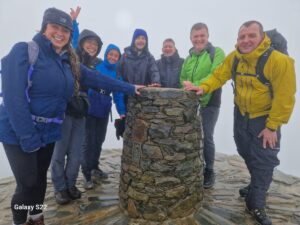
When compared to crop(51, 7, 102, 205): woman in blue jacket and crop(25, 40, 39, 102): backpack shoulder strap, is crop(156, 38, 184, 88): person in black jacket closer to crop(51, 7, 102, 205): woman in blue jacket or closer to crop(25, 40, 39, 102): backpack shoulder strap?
crop(51, 7, 102, 205): woman in blue jacket

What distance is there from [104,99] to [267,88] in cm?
284

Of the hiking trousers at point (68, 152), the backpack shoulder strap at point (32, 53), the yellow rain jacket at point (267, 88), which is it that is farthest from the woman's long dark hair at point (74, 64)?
the yellow rain jacket at point (267, 88)

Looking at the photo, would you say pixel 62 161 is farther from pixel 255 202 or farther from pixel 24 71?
pixel 255 202

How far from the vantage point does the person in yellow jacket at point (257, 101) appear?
3.41 meters

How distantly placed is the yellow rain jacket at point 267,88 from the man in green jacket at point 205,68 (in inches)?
17.1

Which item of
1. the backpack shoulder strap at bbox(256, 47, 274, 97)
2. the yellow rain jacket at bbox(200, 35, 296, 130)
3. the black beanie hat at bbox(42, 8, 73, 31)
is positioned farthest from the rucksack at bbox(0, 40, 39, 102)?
the backpack shoulder strap at bbox(256, 47, 274, 97)

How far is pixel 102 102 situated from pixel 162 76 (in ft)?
4.45

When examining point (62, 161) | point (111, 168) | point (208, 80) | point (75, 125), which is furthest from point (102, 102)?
point (111, 168)

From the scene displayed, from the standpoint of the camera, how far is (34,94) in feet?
9.04

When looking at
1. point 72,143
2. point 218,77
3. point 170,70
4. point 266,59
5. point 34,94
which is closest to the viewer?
point 34,94

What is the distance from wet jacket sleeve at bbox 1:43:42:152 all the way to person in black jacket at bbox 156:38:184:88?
9.84ft

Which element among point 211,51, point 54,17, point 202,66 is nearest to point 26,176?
point 54,17

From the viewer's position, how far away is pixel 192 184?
4.29 meters

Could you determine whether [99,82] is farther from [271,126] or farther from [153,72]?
[271,126]
